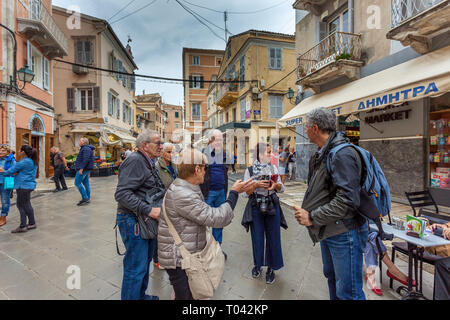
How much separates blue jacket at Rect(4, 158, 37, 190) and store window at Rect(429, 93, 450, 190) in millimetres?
9320

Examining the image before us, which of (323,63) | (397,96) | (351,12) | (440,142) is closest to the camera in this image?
(397,96)

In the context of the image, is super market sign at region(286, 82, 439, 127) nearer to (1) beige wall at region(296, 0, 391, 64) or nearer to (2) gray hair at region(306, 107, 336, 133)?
(1) beige wall at region(296, 0, 391, 64)

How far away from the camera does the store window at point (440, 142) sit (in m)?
5.68

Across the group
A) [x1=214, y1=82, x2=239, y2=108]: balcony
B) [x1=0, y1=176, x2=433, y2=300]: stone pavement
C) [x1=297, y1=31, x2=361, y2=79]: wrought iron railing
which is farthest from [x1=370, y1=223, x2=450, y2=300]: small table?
[x1=214, y1=82, x2=239, y2=108]: balcony

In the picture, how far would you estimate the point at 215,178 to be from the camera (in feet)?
11.0

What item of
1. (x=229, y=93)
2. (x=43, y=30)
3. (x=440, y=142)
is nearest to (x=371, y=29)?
(x=440, y=142)

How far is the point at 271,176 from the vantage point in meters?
2.59

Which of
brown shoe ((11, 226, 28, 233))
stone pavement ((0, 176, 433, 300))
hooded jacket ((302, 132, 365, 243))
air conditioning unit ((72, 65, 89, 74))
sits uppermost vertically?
air conditioning unit ((72, 65, 89, 74))

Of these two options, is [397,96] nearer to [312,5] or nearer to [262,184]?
[262,184]

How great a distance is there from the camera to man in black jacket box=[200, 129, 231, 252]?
334cm

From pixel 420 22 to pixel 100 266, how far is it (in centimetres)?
794

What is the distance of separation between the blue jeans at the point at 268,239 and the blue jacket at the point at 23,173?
174 inches

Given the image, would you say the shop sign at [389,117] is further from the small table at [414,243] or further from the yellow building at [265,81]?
the yellow building at [265,81]
